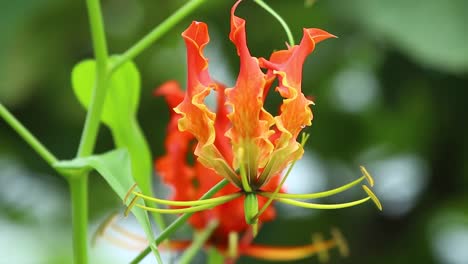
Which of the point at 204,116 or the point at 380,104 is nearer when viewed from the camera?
the point at 204,116

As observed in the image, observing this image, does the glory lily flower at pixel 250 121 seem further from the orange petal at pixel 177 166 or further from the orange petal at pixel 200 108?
the orange petal at pixel 177 166

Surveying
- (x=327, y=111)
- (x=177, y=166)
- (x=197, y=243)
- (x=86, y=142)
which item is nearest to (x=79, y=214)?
(x=86, y=142)

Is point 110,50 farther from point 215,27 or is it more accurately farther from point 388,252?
point 388,252

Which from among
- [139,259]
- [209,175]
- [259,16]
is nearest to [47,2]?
[259,16]

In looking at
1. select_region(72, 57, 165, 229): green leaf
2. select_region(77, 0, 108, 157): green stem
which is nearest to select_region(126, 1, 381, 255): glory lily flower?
select_region(77, 0, 108, 157): green stem

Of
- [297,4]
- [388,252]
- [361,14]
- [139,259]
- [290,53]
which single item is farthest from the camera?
[297,4]

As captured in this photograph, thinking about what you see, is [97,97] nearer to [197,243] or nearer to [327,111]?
[197,243]

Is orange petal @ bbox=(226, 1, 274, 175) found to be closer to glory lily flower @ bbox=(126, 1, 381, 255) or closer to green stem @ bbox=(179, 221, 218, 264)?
glory lily flower @ bbox=(126, 1, 381, 255)
